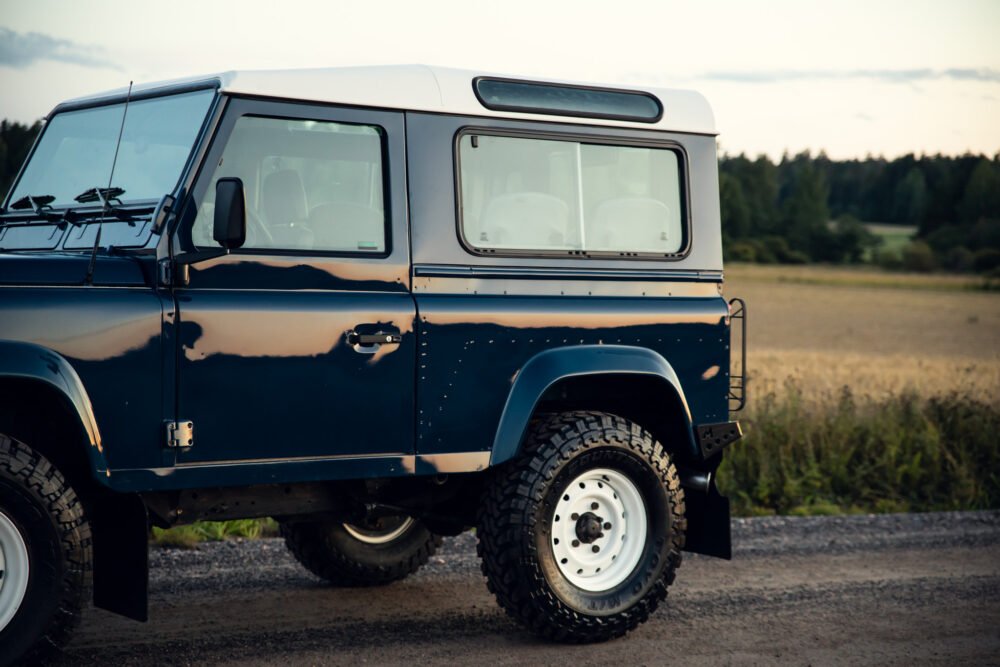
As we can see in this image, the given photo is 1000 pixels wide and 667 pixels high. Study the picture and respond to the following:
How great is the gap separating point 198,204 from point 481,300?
1.33 metres

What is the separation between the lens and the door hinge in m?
4.74

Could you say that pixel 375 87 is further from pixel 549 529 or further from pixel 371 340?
pixel 549 529

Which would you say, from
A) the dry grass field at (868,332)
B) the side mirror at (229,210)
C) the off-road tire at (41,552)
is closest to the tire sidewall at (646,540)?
the side mirror at (229,210)

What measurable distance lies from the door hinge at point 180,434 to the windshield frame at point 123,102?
912 mm

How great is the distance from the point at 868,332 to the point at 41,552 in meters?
30.0

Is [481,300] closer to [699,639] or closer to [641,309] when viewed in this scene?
[641,309]

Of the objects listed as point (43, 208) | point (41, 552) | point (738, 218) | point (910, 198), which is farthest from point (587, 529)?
point (910, 198)

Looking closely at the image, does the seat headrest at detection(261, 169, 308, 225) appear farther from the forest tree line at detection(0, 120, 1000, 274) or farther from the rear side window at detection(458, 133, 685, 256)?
the forest tree line at detection(0, 120, 1000, 274)

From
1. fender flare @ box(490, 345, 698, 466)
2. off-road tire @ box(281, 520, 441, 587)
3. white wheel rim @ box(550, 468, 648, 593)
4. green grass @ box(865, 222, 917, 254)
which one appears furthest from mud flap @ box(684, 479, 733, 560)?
green grass @ box(865, 222, 917, 254)

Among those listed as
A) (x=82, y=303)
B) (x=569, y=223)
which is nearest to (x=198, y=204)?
(x=82, y=303)

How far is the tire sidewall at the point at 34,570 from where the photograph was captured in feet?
14.8

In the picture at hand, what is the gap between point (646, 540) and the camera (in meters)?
5.96

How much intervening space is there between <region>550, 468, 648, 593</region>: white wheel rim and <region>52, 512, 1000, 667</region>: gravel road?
1.08 feet

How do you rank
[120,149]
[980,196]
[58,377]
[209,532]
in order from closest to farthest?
[58,377], [120,149], [209,532], [980,196]
